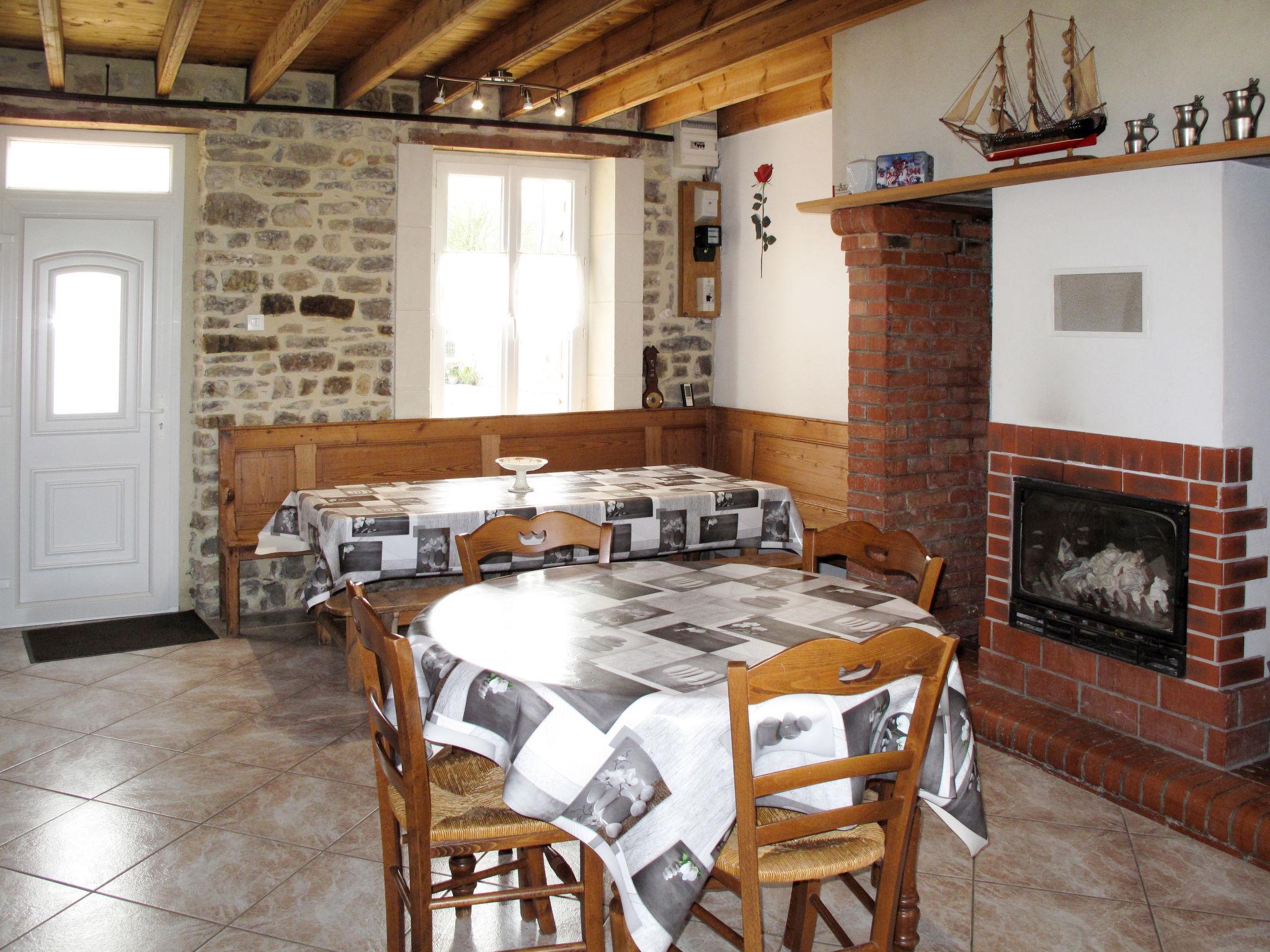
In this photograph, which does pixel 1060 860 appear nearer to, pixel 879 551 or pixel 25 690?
pixel 879 551

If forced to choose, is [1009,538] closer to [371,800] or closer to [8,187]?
[371,800]

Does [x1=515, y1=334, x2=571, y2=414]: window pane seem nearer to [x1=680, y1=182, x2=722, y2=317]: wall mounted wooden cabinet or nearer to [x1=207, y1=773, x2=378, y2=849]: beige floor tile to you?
[x1=680, y1=182, x2=722, y2=317]: wall mounted wooden cabinet

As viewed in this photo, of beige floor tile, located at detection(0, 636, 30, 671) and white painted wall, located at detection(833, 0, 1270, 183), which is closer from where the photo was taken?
white painted wall, located at detection(833, 0, 1270, 183)

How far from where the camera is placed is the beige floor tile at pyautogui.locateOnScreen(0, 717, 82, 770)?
4.10m

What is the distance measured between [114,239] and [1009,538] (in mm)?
4657

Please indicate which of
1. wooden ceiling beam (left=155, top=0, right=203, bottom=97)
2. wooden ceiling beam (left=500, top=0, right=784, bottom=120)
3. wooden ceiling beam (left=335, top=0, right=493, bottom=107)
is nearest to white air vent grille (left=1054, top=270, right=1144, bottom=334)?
wooden ceiling beam (left=500, top=0, right=784, bottom=120)

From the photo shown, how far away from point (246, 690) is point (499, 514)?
1.35 metres

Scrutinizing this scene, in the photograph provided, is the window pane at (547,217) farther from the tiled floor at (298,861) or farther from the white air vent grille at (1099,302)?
the white air vent grille at (1099,302)

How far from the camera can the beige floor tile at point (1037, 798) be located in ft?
11.9

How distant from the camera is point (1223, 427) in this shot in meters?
3.57

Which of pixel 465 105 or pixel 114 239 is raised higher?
pixel 465 105

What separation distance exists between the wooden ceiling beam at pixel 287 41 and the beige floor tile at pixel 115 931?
9.83ft

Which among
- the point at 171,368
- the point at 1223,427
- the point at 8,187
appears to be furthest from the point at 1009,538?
the point at 8,187

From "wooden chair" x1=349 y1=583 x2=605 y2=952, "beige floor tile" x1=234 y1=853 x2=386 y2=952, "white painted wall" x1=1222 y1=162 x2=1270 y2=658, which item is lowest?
"beige floor tile" x1=234 y1=853 x2=386 y2=952
